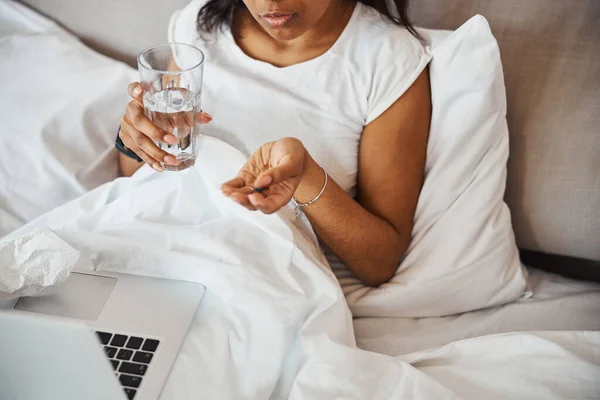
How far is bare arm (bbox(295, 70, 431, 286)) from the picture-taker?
1.15 m

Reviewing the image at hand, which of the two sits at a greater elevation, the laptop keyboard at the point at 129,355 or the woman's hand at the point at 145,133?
the woman's hand at the point at 145,133

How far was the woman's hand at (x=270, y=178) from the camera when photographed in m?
0.83

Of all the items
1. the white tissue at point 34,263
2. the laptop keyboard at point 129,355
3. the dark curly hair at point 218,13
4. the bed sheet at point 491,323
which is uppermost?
the dark curly hair at point 218,13

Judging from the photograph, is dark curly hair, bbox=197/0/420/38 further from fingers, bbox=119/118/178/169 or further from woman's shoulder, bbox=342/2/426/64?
fingers, bbox=119/118/178/169

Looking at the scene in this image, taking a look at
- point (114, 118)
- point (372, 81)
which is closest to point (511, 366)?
point (372, 81)

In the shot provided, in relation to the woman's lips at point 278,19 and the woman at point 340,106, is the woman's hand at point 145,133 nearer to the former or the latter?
the woman at point 340,106

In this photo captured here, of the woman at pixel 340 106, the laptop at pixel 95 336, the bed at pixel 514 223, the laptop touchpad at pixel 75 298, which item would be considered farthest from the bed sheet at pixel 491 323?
the laptop touchpad at pixel 75 298

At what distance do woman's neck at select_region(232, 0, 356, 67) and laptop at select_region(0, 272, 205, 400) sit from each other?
526mm

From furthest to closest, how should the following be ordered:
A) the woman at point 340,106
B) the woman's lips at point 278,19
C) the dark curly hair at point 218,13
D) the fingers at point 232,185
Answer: the dark curly hair at point 218,13 → the woman at point 340,106 → the woman's lips at point 278,19 → the fingers at point 232,185

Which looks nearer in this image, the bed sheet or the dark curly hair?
the bed sheet

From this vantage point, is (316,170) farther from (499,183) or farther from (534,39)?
(534,39)

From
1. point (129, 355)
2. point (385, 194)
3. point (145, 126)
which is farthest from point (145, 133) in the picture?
point (385, 194)

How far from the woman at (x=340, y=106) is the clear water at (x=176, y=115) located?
3.7 inches

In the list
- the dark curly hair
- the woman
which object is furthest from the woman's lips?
the dark curly hair
